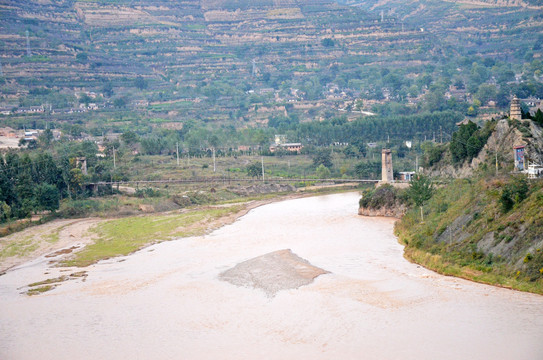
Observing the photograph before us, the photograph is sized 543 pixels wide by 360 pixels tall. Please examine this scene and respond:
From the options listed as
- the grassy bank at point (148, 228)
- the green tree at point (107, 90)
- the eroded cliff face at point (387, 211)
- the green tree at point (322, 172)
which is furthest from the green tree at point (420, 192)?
the green tree at point (107, 90)

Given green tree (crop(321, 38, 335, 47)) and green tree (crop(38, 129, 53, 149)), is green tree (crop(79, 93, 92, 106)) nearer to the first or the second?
green tree (crop(38, 129, 53, 149))

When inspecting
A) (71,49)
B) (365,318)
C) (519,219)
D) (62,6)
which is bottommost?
(365,318)

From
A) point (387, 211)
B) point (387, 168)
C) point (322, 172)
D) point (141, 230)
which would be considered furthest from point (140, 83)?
point (387, 211)

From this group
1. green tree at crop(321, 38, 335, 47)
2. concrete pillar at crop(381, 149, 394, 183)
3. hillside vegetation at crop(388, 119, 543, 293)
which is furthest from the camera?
green tree at crop(321, 38, 335, 47)

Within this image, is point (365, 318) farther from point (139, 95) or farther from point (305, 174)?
point (139, 95)

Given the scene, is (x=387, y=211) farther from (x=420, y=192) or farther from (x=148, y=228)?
(x=148, y=228)

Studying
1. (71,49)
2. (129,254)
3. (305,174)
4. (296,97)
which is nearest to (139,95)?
(71,49)

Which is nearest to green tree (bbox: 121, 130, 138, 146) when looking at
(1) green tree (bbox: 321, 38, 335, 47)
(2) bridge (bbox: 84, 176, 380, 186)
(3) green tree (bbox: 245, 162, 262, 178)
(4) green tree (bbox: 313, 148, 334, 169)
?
(3) green tree (bbox: 245, 162, 262, 178)
